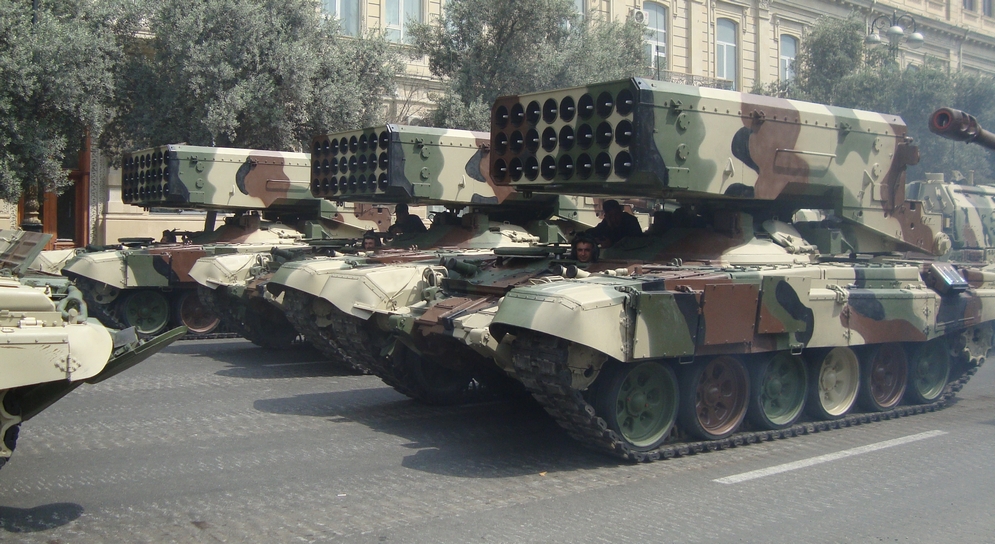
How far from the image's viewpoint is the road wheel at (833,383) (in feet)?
27.9

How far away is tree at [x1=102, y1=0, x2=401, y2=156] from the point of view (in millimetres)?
19844

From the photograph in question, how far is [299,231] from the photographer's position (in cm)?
1593

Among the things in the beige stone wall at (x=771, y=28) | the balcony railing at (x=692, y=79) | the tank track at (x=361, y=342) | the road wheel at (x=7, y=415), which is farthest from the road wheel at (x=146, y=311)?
the balcony railing at (x=692, y=79)

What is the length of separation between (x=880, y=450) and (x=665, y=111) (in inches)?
122

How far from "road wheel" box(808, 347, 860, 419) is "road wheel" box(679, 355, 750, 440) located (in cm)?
93

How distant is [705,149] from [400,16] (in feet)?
62.6

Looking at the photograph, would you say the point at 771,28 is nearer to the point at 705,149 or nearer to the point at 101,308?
the point at 101,308

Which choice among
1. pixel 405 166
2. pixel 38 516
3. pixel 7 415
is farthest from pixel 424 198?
pixel 7 415

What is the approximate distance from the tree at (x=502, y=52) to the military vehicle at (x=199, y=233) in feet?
22.5

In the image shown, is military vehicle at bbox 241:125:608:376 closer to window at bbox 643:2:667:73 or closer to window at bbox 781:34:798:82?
window at bbox 643:2:667:73

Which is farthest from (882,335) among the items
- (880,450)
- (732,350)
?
(732,350)

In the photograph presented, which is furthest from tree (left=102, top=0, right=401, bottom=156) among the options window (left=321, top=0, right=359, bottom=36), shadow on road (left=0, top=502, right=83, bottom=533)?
shadow on road (left=0, top=502, right=83, bottom=533)

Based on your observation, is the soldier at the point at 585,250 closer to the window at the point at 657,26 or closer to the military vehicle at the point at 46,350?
the military vehicle at the point at 46,350

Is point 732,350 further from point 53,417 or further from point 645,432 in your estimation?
point 53,417
